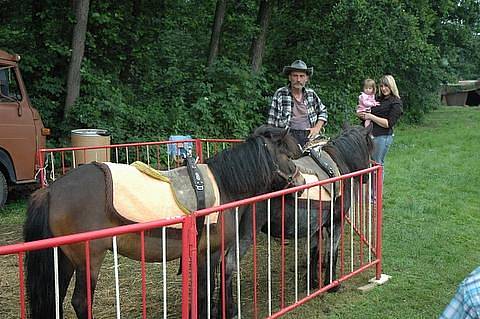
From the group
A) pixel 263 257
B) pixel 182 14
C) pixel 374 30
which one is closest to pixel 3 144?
pixel 263 257

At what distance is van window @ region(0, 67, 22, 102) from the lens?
22.1 feet

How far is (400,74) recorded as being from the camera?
1941 centimetres

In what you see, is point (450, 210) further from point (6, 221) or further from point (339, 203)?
point (6, 221)

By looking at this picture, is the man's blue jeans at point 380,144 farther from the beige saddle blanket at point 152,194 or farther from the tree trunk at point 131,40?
the tree trunk at point 131,40

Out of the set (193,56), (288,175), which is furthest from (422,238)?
(193,56)

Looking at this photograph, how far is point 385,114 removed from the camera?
21.8ft

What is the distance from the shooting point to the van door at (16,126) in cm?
668

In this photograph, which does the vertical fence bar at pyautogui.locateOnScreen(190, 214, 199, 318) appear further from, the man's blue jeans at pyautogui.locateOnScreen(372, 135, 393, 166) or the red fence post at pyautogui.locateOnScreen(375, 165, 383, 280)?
the man's blue jeans at pyautogui.locateOnScreen(372, 135, 393, 166)

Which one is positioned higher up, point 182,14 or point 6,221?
point 182,14

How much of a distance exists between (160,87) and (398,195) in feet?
20.5

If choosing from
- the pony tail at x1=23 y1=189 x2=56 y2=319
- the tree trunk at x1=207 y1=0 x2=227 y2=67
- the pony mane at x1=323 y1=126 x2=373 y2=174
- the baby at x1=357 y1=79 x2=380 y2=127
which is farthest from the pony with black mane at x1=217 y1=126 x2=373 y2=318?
the tree trunk at x1=207 y1=0 x2=227 y2=67

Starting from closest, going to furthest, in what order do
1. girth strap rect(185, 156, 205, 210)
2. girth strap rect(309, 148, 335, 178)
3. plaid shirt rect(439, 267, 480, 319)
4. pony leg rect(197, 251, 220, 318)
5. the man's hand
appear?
plaid shirt rect(439, 267, 480, 319) < girth strap rect(185, 156, 205, 210) < pony leg rect(197, 251, 220, 318) < girth strap rect(309, 148, 335, 178) < the man's hand

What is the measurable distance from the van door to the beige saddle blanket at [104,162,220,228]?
420 cm

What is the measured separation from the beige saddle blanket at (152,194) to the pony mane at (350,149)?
155cm
